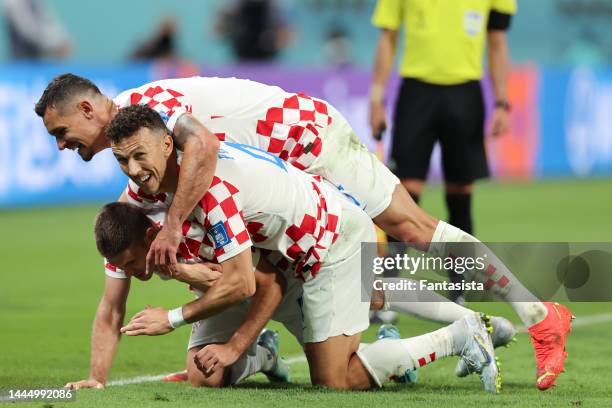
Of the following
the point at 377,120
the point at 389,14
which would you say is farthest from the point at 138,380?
the point at 389,14

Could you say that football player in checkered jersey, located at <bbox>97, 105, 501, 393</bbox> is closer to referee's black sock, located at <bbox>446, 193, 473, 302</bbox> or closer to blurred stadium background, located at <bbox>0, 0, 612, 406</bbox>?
blurred stadium background, located at <bbox>0, 0, 612, 406</bbox>

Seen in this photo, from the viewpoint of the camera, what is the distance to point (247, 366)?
647cm

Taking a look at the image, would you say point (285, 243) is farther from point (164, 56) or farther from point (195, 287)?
point (164, 56)

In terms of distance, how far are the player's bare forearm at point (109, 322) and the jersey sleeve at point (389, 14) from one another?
10.7 ft

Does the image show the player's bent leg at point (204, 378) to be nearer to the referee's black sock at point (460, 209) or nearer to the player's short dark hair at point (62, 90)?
the player's short dark hair at point (62, 90)

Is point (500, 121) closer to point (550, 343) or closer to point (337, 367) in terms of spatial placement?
point (550, 343)

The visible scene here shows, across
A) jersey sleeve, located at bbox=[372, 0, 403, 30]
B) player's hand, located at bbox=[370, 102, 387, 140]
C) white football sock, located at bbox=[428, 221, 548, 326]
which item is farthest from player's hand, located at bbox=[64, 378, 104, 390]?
jersey sleeve, located at bbox=[372, 0, 403, 30]

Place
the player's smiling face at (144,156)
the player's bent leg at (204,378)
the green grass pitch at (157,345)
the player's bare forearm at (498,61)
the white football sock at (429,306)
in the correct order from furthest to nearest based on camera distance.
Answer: the player's bare forearm at (498,61) → the white football sock at (429,306) → the player's bent leg at (204,378) → the green grass pitch at (157,345) → the player's smiling face at (144,156)

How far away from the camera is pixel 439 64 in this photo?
8.93m

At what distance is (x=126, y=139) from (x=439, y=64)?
3.67m

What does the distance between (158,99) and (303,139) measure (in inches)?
31.4

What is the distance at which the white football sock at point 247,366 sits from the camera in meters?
6.46

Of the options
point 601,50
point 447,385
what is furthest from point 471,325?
point 601,50

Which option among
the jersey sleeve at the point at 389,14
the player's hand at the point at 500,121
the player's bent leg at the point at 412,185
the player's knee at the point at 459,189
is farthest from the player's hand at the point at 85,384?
the player's hand at the point at 500,121
